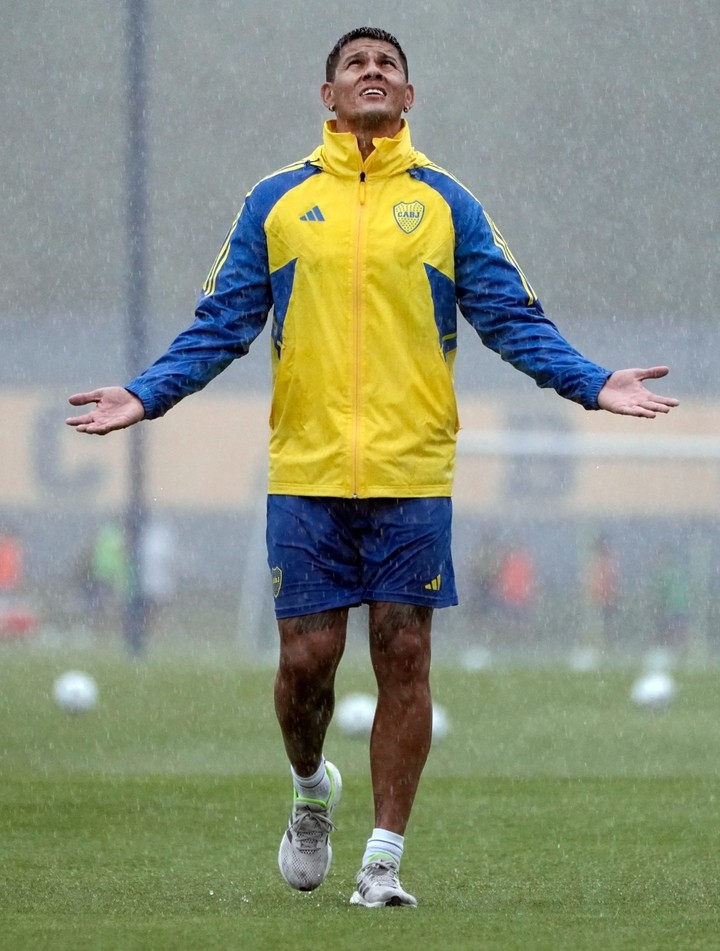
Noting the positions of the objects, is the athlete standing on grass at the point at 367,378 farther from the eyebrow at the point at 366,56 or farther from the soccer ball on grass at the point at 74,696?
the soccer ball on grass at the point at 74,696

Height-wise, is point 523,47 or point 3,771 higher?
point 523,47

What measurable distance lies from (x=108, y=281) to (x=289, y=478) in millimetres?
4228

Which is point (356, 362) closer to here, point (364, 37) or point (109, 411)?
point (109, 411)

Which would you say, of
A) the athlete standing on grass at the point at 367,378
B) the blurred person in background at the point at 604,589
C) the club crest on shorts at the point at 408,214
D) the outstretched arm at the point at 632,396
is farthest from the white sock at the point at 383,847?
the blurred person in background at the point at 604,589

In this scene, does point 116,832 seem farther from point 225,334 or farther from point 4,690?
point 4,690

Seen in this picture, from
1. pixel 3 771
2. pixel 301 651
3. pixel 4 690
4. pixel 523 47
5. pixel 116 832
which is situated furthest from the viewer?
pixel 4 690

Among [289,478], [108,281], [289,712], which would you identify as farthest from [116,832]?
[108,281]

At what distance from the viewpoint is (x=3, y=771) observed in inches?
265

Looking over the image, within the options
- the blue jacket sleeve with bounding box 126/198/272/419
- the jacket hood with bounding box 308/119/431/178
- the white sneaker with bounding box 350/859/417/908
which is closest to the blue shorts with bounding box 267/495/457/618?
the blue jacket sleeve with bounding box 126/198/272/419

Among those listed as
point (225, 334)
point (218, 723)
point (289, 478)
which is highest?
point (225, 334)

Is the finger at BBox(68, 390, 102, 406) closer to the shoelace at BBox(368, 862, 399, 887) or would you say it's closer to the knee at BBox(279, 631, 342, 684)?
the knee at BBox(279, 631, 342, 684)

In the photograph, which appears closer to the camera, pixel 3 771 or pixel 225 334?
pixel 225 334

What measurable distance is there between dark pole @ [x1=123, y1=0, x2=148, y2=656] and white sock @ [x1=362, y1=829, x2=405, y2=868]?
4.09 m

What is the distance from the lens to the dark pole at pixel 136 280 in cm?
750
